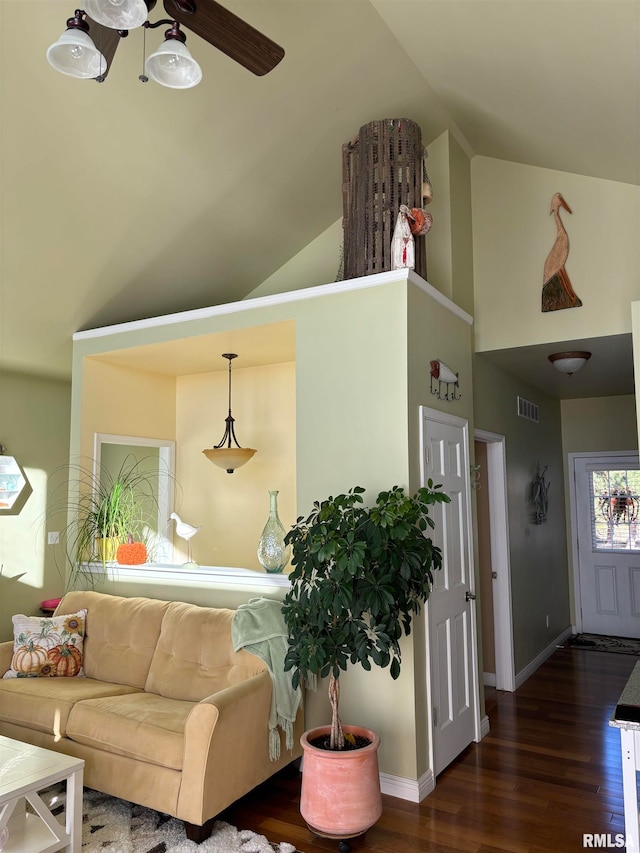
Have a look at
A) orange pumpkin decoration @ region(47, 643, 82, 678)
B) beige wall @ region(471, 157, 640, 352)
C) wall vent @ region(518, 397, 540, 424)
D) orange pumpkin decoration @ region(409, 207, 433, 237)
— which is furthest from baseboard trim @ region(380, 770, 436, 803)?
wall vent @ region(518, 397, 540, 424)

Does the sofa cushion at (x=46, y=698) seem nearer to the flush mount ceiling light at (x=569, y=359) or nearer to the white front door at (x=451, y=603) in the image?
the white front door at (x=451, y=603)

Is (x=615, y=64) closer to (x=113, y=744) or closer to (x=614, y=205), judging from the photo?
(x=614, y=205)

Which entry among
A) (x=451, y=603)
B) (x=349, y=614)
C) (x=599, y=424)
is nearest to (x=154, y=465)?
(x=451, y=603)

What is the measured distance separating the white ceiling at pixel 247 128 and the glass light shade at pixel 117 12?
1.39 metres

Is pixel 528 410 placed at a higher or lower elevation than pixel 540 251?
lower

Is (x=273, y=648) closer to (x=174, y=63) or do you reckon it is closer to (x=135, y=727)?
(x=135, y=727)

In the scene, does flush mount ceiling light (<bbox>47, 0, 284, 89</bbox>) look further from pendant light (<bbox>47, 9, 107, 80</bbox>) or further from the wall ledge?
the wall ledge

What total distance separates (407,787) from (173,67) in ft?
10.5

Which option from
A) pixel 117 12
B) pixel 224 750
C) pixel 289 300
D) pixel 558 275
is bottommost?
pixel 224 750

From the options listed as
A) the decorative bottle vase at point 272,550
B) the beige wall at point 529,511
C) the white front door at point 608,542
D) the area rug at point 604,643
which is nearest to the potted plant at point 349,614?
the decorative bottle vase at point 272,550

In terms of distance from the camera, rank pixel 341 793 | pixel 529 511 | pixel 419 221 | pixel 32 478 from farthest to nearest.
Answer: pixel 529 511 → pixel 32 478 → pixel 419 221 → pixel 341 793

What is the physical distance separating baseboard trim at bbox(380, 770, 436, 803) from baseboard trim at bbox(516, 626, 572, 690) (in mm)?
2104

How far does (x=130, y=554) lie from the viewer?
429 cm

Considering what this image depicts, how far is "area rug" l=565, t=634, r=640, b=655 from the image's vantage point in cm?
610
